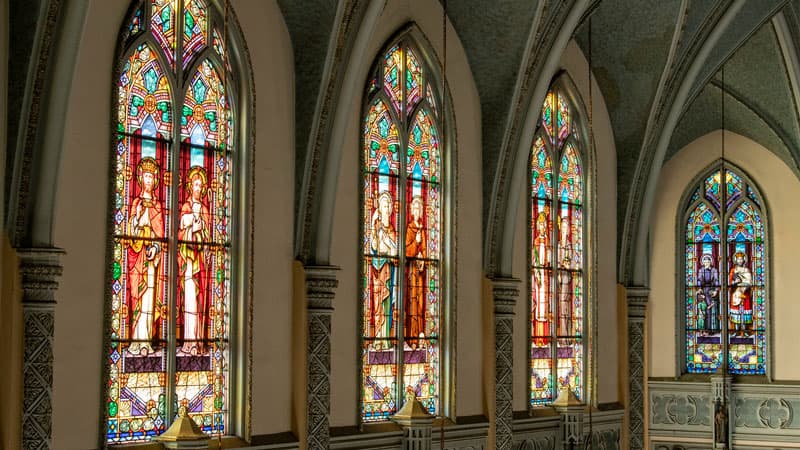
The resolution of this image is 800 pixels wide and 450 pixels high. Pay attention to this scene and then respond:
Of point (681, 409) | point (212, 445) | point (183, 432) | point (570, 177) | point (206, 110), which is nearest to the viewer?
point (183, 432)

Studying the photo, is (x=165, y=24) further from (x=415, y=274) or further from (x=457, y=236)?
(x=457, y=236)

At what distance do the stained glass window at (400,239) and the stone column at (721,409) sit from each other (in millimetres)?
6430

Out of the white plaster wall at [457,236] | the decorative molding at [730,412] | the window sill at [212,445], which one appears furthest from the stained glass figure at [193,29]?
the decorative molding at [730,412]

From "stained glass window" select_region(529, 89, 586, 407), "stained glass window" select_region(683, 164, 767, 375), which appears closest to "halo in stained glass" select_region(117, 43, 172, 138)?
"stained glass window" select_region(529, 89, 586, 407)

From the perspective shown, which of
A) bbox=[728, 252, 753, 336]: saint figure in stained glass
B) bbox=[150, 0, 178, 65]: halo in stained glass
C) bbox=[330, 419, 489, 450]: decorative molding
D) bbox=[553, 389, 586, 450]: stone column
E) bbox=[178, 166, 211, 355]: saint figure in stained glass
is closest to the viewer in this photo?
bbox=[150, 0, 178, 65]: halo in stained glass

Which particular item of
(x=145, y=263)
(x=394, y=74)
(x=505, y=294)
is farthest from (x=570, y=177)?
(x=145, y=263)

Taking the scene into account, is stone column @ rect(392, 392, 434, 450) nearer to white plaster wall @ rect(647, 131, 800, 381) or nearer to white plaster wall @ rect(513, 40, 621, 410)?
white plaster wall @ rect(513, 40, 621, 410)

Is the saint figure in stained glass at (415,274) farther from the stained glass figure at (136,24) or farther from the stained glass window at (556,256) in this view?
the stained glass figure at (136,24)

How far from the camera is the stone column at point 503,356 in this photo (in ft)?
59.5

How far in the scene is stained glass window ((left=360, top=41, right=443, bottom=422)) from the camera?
1633 cm

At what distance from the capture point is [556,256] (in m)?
20.1

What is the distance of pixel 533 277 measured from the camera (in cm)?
1964

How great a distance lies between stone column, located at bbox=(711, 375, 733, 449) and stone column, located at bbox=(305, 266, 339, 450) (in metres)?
8.97

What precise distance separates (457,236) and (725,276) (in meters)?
7.18
